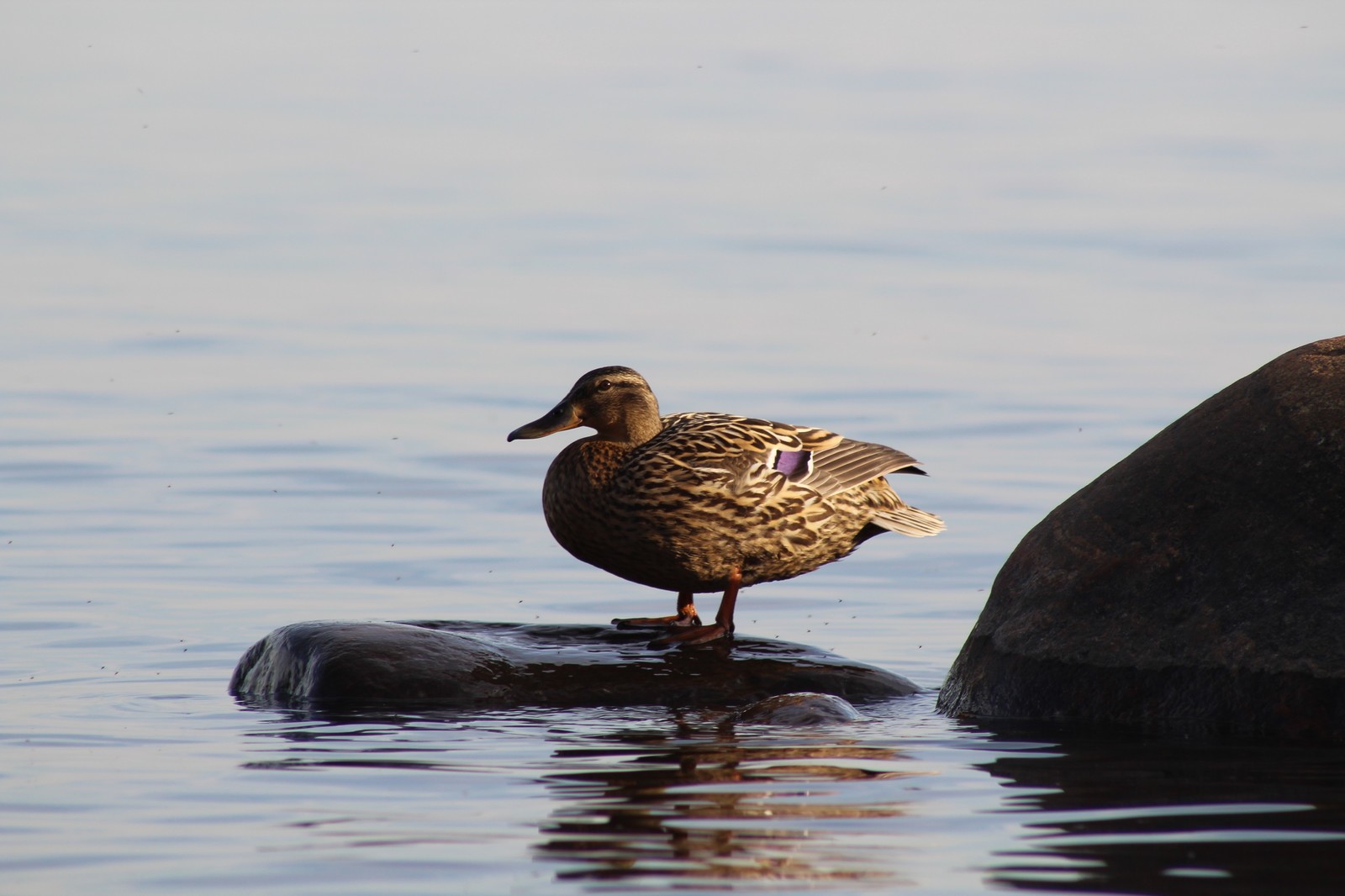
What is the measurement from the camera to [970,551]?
39.3 feet

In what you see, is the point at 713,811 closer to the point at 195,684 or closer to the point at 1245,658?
the point at 1245,658

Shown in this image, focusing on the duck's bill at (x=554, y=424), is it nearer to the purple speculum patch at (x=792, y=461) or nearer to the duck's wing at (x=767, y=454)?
the duck's wing at (x=767, y=454)

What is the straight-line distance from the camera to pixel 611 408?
372 inches

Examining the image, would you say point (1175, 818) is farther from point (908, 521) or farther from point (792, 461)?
point (908, 521)

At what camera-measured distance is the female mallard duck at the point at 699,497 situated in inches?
347

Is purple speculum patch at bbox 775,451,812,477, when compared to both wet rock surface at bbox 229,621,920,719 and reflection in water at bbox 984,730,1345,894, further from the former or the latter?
reflection in water at bbox 984,730,1345,894

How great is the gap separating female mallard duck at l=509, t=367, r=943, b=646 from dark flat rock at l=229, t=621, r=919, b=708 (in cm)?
49

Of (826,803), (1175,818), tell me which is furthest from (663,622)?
(1175,818)

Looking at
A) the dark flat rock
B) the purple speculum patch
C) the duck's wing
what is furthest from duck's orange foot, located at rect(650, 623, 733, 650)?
the purple speculum patch

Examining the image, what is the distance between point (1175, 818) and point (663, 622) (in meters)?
3.57

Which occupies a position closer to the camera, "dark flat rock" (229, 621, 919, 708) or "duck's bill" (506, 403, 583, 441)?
"dark flat rock" (229, 621, 919, 708)

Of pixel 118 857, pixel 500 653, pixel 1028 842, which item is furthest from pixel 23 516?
pixel 1028 842

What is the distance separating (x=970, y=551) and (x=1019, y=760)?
5.44m

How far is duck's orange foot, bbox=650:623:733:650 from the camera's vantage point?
8.57 metres
